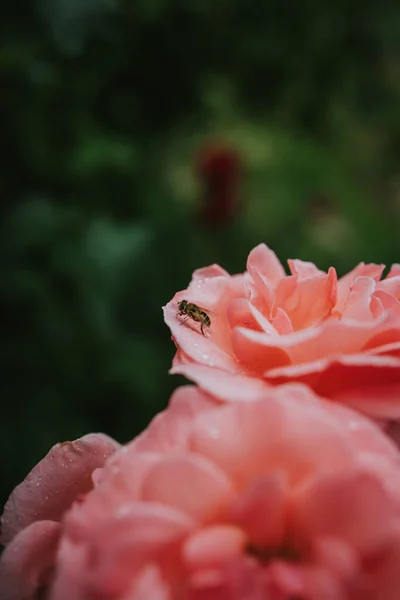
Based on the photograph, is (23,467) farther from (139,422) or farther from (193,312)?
(193,312)

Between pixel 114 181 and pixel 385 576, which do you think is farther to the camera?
pixel 114 181

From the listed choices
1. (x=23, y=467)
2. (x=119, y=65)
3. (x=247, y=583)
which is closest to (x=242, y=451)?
(x=247, y=583)

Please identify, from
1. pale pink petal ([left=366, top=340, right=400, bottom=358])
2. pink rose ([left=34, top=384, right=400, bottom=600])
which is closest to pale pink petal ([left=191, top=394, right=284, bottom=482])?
pink rose ([left=34, top=384, right=400, bottom=600])

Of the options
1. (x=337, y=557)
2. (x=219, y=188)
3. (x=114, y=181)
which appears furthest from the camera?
(x=219, y=188)

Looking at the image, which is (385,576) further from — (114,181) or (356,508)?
(114,181)

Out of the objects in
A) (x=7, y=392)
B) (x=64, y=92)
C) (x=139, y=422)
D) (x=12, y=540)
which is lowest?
(x=139, y=422)

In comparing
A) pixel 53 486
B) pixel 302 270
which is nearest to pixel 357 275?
pixel 302 270
